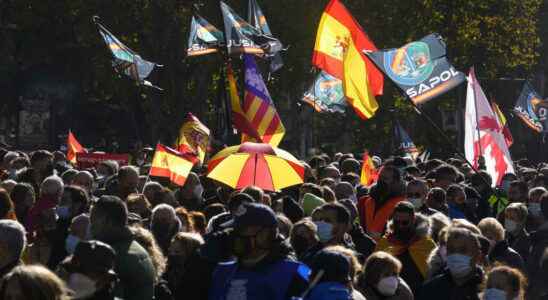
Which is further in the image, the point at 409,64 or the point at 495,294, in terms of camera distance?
the point at 409,64

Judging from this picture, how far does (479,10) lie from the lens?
36.7m

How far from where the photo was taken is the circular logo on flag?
1422cm

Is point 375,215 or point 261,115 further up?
point 261,115

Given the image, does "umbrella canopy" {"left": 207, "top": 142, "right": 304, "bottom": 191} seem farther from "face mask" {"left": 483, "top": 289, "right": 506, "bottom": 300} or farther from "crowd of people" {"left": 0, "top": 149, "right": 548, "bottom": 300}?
"face mask" {"left": 483, "top": 289, "right": 506, "bottom": 300}

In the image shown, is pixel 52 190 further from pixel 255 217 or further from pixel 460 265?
pixel 255 217

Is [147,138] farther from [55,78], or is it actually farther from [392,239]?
[392,239]

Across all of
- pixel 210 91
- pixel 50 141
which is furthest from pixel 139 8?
pixel 50 141

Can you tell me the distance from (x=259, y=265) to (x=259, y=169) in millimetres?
5974

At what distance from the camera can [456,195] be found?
38.3ft

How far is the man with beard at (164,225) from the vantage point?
9.00 meters

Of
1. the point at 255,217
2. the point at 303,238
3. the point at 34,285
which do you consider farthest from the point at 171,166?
the point at 34,285

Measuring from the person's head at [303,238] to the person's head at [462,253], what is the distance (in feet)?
3.42

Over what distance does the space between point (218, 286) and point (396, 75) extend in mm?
8136

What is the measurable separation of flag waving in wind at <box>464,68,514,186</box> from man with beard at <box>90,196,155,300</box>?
7.96 m
